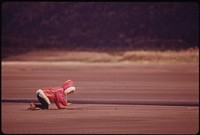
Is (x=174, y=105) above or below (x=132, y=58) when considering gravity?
below

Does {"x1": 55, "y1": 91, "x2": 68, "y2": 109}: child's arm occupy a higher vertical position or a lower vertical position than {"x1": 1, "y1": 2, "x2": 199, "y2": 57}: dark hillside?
lower

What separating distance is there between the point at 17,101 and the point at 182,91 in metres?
4.00

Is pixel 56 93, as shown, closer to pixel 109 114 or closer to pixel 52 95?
pixel 52 95

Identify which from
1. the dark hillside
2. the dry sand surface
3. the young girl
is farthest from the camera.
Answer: the dark hillside

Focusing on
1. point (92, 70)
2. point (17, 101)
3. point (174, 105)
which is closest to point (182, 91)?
point (174, 105)

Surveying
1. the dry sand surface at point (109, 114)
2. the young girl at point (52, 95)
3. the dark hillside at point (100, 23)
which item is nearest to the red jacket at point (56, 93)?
the young girl at point (52, 95)

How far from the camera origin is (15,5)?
145 ft

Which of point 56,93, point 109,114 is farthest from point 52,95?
point 109,114

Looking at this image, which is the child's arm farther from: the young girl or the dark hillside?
the dark hillside

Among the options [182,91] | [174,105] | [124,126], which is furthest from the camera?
[182,91]

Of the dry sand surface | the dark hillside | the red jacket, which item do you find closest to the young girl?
the red jacket

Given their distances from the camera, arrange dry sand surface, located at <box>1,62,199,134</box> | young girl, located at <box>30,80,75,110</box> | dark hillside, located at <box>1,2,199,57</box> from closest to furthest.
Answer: dry sand surface, located at <box>1,62,199,134</box>
young girl, located at <box>30,80,75,110</box>
dark hillside, located at <box>1,2,199,57</box>

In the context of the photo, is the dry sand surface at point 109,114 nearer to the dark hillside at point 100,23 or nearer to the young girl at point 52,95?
the young girl at point 52,95

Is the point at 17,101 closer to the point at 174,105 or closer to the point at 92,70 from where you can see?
the point at 174,105
